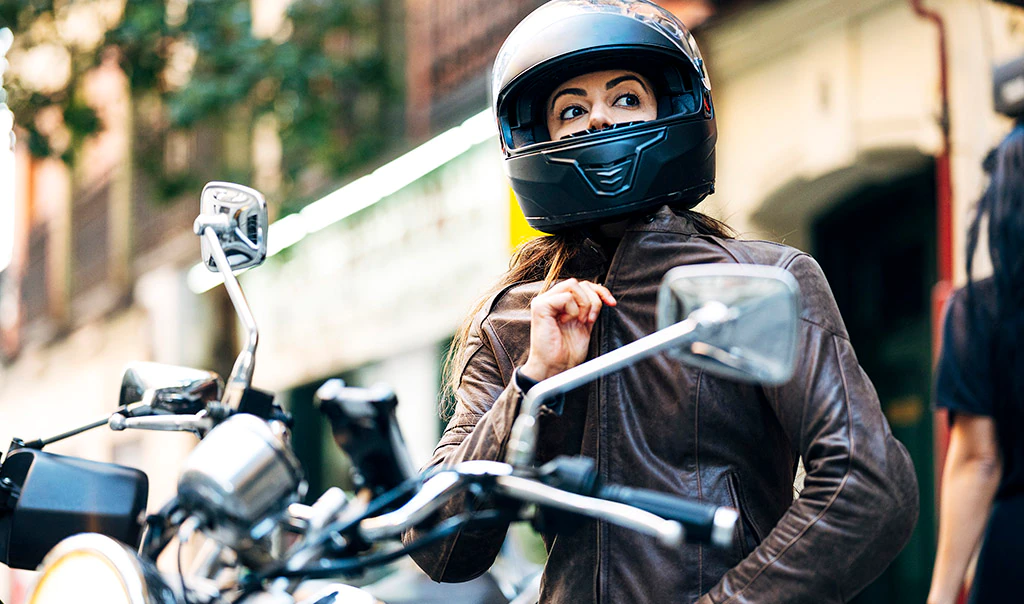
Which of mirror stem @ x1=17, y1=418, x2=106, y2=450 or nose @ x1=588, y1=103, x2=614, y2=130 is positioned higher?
nose @ x1=588, y1=103, x2=614, y2=130

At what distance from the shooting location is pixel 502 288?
2395 millimetres

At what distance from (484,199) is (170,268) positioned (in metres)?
6.34

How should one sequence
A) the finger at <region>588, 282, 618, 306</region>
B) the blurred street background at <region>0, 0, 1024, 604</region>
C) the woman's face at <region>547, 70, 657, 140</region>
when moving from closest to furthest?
the finger at <region>588, 282, 618, 306</region>, the woman's face at <region>547, 70, 657, 140</region>, the blurred street background at <region>0, 0, 1024, 604</region>

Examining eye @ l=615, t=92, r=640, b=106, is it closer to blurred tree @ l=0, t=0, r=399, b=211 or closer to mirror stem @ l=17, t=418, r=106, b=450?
mirror stem @ l=17, t=418, r=106, b=450

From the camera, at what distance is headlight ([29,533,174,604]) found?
142cm

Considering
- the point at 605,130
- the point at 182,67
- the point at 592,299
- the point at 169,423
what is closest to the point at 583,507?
the point at 592,299

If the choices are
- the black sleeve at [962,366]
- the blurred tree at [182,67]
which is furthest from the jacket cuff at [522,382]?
the blurred tree at [182,67]

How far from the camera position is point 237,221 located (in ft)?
6.75

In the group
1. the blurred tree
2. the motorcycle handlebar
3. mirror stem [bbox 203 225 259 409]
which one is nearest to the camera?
the motorcycle handlebar

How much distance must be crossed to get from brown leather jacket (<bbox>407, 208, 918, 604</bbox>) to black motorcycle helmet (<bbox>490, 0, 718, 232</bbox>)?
0.09 metres

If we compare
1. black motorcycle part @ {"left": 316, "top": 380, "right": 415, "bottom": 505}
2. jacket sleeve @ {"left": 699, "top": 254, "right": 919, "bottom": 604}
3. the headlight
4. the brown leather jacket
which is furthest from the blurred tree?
black motorcycle part @ {"left": 316, "top": 380, "right": 415, "bottom": 505}

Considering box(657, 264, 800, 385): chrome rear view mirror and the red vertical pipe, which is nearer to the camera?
box(657, 264, 800, 385): chrome rear view mirror

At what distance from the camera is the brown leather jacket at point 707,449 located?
1.80 meters

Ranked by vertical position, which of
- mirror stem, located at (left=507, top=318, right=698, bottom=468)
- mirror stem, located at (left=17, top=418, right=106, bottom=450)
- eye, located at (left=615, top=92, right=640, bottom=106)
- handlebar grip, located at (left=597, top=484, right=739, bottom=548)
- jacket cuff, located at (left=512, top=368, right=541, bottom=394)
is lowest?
mirror stem, located at (left=17, top=418, right=106, bottom=450)
